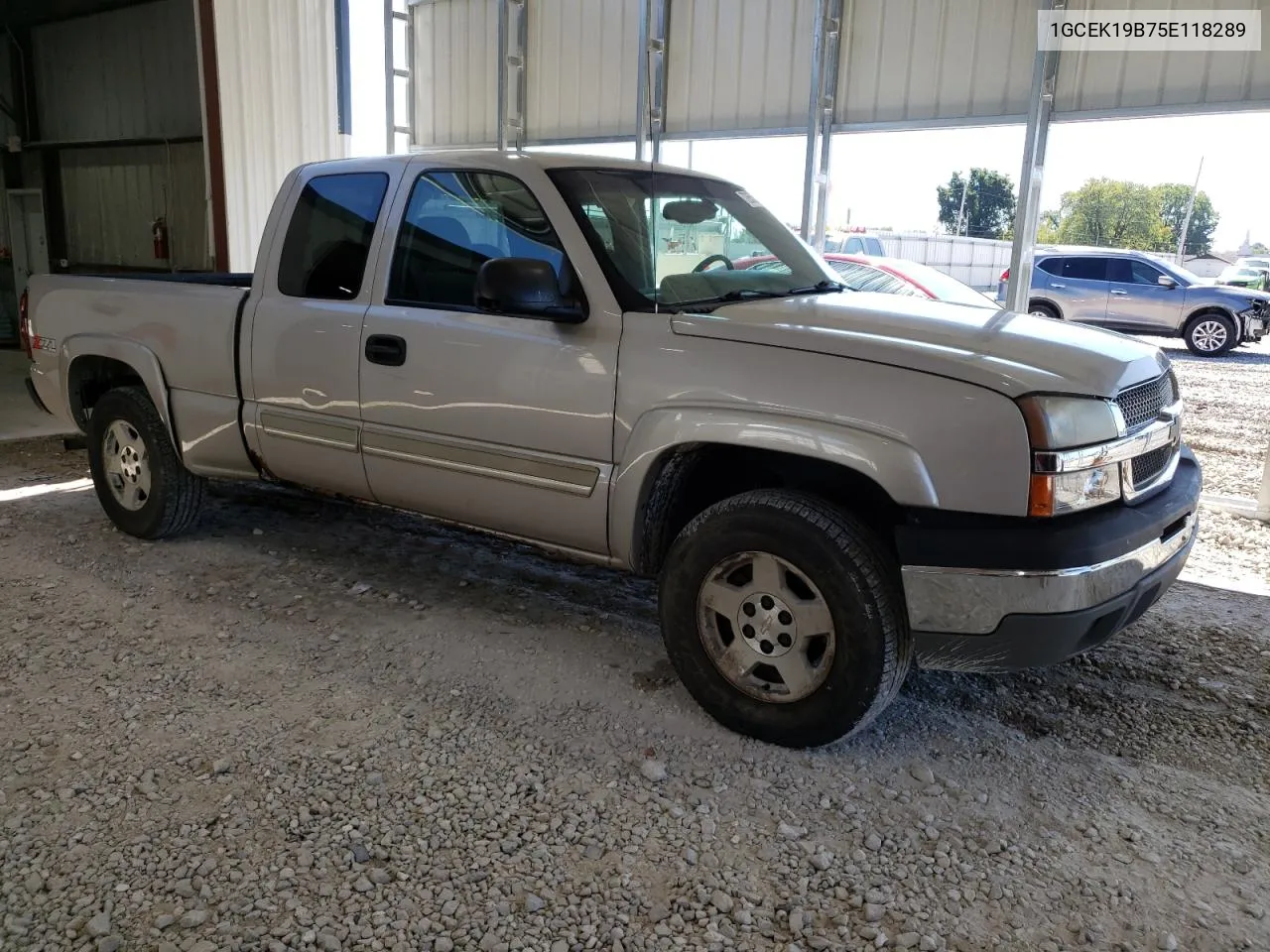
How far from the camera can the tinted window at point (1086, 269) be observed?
607 inches

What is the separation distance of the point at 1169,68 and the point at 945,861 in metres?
7.46

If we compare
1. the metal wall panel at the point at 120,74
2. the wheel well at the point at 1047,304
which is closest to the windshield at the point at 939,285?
the wheel well at the point at 1047,304

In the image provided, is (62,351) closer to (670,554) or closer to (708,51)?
(670,554)

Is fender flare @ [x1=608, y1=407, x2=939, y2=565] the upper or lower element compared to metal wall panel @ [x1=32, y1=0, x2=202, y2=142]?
lower

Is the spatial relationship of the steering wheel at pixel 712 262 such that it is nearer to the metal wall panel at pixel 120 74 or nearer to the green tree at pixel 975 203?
the green tree at pixel 975 203

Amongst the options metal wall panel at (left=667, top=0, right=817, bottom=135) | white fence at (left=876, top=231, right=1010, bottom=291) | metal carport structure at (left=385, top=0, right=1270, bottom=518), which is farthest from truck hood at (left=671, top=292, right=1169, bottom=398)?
white fence at (left=876, top=231, right=1010, bottom=291)

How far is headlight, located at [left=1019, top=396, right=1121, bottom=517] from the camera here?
259 centimetres

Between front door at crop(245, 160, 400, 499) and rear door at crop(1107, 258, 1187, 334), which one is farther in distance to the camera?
rear door at crop(1107, 258, 1187, 334)

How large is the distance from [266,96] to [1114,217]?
60.9 ft

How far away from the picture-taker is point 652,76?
1054cm

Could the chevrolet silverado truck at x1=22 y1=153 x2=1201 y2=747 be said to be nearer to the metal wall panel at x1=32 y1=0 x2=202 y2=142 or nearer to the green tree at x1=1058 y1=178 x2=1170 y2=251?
the metal wall panel at x1=32 y1=0 x2=202 y2=142

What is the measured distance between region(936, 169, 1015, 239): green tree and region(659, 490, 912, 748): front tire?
11899mm

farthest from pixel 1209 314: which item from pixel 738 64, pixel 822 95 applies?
pixel 738 64

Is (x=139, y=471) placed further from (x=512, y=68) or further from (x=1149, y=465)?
(x=512, y=68)
